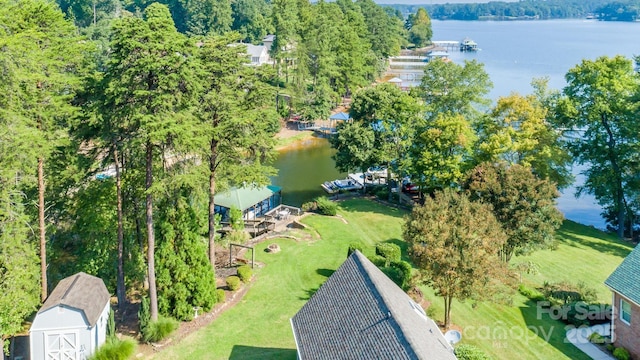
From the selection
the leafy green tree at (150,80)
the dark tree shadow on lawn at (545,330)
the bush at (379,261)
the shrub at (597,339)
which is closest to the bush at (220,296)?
the leafy green tree at (150,80)

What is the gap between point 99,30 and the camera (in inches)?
3297

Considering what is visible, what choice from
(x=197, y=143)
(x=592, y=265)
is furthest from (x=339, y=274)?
(x=592, y=265)

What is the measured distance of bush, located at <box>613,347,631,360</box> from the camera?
803 inches

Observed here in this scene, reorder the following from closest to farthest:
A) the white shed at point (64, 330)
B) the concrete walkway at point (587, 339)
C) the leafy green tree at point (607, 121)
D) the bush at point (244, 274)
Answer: the white shed at point (64, 330)
the concrete walkway at point (587, 339)
the bush at point (244, 274)
the leafy green tree at point (607, 121)

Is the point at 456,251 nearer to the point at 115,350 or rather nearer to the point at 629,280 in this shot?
the point at 629,280

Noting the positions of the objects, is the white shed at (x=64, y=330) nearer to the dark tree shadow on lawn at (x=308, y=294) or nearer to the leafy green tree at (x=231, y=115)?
the leafy green tree at (x=231, y=115)

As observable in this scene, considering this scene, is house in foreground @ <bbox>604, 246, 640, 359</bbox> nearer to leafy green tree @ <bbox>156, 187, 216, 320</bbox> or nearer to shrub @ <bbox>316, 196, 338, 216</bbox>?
leafy green tree @ <bbox>156, 187, 216, 320</bbox>

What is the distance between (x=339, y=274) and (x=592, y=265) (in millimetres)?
20180

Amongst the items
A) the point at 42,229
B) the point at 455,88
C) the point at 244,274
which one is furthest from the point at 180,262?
the point at 455,88

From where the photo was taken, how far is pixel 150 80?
19.5m

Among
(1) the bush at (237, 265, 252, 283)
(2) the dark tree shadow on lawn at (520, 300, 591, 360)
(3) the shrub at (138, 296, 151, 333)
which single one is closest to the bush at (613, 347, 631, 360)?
(2) the dark tree shadow on lawn at (520, 300, 591, 360)

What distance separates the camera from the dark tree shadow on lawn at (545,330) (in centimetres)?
2094

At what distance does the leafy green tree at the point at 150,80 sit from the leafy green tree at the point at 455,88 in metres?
26.1

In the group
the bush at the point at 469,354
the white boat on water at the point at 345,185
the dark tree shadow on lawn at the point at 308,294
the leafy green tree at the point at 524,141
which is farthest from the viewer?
the white boat on water at the point at 345,185
